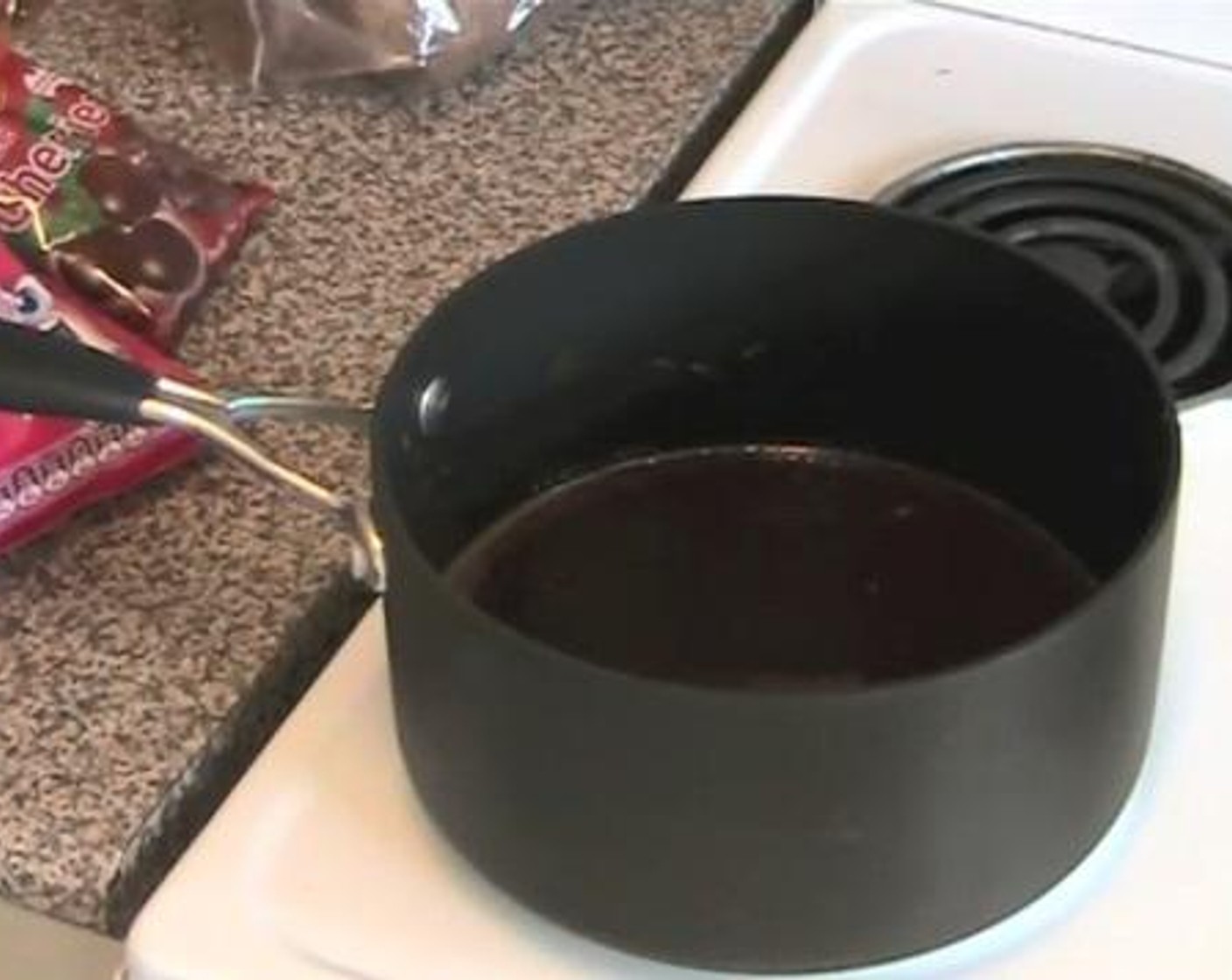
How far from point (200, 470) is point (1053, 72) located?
33 centimetres

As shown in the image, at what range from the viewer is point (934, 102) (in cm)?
97

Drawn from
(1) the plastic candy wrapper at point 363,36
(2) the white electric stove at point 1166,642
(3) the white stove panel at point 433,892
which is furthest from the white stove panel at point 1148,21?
(3) the white stove panel at point 433,892

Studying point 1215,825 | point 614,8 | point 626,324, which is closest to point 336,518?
point 626,324

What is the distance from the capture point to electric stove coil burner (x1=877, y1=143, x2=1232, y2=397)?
870mm

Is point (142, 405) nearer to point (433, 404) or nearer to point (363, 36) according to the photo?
point (433, 404)

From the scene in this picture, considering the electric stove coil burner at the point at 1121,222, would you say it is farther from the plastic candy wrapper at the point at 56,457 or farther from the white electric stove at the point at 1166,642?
the plastic candy wrapper at the point at 56,457

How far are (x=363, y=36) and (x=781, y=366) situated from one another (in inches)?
9.8

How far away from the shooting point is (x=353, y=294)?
0.90 meters

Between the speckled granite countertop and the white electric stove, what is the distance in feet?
0.08

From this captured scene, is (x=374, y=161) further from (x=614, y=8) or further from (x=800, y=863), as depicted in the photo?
(x=800, y=863)

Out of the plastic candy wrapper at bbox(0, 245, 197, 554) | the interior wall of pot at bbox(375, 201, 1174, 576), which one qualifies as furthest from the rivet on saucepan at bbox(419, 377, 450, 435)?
the plastic candy wrapper at bbox(0, 245, 197, 554)

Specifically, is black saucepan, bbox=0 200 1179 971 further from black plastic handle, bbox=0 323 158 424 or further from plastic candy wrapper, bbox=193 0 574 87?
plastic candy wrapper, bbox=193 0 574 87

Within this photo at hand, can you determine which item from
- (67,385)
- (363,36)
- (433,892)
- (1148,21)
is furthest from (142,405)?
(1148,21)

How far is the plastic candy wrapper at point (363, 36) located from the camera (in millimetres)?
971
